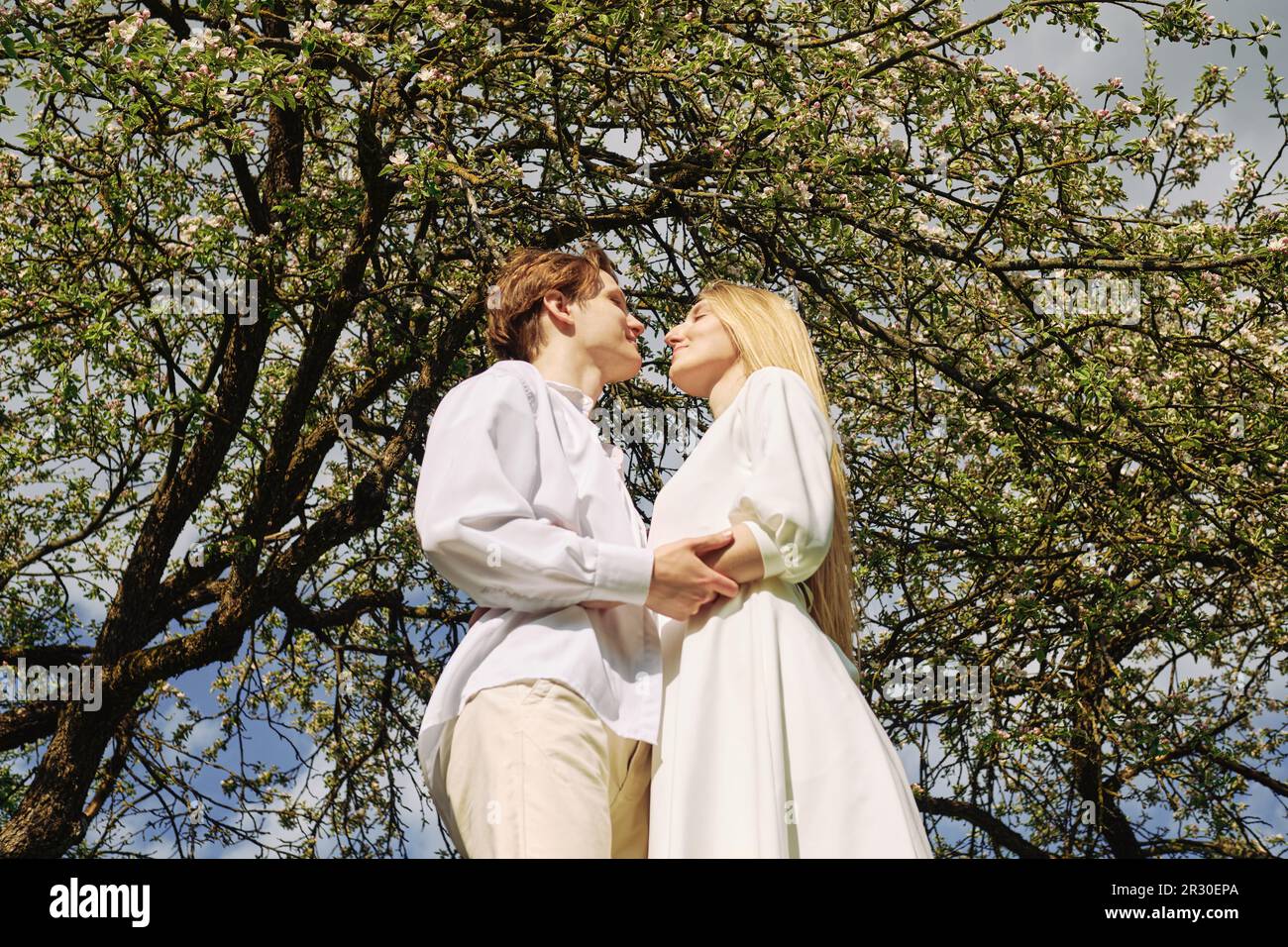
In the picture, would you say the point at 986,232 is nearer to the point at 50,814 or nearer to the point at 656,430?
the point at 656,430

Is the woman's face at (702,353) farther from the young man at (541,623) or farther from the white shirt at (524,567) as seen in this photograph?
the white shirt at (524,567)

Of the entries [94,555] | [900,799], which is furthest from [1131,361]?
[94,555]

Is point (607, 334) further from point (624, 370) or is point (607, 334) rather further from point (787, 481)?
point (787, 481)

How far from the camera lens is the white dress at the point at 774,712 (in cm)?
256

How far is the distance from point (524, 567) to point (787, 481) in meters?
0.61

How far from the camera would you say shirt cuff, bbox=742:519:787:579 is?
9.11 feet

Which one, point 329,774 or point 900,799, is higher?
point 329,774

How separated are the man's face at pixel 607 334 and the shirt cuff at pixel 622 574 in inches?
28.6

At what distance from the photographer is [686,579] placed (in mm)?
2746

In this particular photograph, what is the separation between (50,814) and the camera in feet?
24.0

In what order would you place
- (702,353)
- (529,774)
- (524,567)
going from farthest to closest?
1. (702,353)
2. (524,567)
3. (529,774)

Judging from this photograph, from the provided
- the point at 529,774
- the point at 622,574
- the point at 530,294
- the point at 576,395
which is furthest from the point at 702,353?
the point at 529,774

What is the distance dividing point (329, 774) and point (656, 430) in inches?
144
